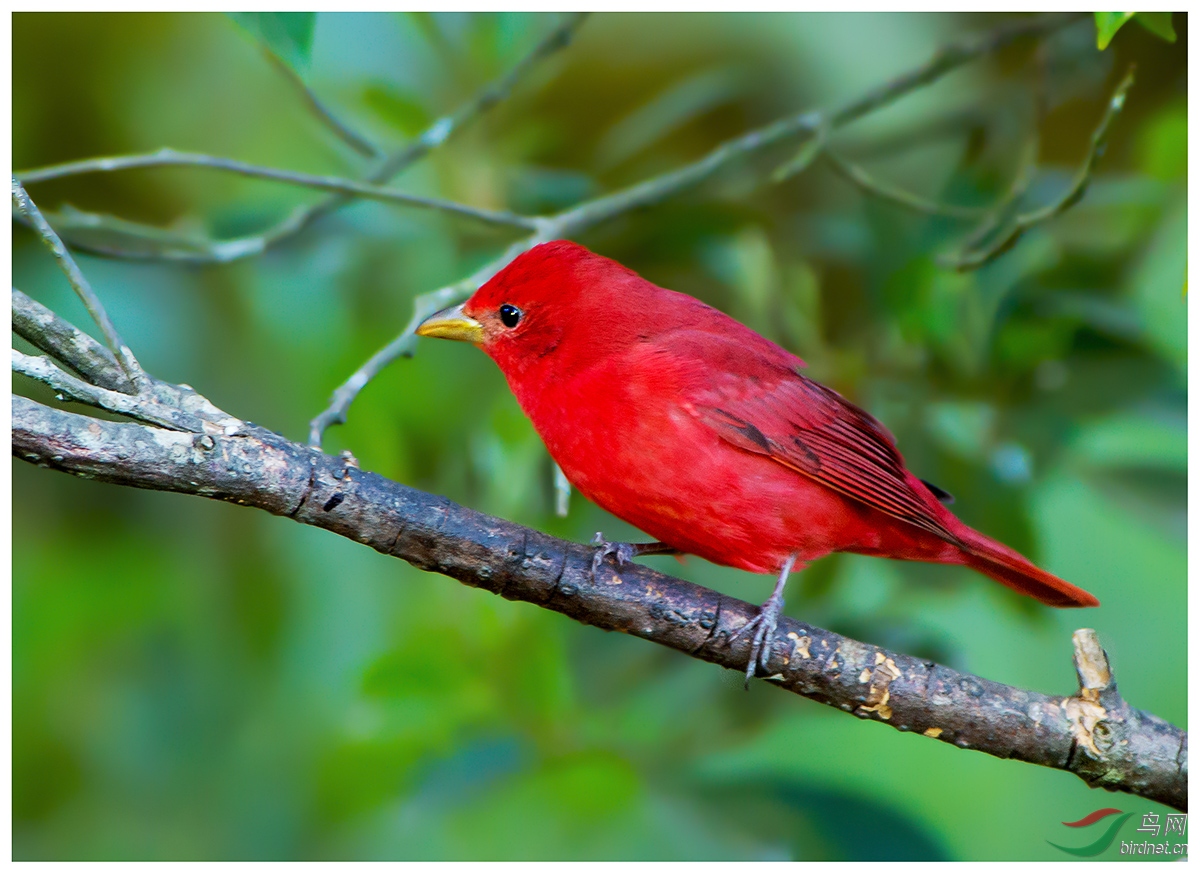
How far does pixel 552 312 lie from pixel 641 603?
2.98ft

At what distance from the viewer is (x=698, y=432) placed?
9.02ft

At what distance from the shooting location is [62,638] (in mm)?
3967

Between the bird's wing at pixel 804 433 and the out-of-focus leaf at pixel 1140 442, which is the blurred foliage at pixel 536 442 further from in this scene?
the bird's wing at pixel 804 433

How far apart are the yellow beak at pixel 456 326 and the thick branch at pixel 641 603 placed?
2.48 feet

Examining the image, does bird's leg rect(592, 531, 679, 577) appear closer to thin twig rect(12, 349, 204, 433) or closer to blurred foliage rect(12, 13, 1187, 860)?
blurred foliage rect(12, 13, 1187, 860)

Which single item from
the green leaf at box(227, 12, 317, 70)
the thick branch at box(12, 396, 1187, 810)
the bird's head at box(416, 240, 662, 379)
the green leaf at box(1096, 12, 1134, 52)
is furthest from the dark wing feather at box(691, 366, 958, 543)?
the green leaf at box(227, 12, 317, 70)

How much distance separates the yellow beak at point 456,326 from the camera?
2996 mm

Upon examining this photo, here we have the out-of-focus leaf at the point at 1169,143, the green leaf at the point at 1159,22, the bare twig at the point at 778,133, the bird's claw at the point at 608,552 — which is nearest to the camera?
the bird's claw at the point at 608,552

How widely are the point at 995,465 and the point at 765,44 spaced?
77.0 inches

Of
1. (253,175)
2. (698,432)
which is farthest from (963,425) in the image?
(253,175)

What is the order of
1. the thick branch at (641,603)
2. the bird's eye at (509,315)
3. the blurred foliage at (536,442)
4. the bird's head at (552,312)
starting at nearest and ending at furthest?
the thick branch at (641,603), the bird's head at (552,312), the bird's eye at (509,315), the blurred foliage at (536,442)

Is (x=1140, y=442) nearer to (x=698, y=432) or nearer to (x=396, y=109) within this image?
(x=698, y=432)

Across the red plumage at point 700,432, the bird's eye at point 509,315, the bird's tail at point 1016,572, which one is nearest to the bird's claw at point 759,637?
the red plumage at point 700,432

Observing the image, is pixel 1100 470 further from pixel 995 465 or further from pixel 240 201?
pixel 240 201
